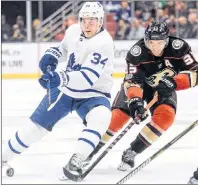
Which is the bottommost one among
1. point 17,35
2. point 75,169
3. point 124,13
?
point 17,35

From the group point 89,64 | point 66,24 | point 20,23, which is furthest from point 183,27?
point 89,64

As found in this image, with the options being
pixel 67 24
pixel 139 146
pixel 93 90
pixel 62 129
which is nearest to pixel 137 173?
pixel 139 146

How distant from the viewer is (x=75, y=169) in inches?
123


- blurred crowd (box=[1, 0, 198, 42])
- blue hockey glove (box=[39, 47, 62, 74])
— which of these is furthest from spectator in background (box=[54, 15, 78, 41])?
blue hockey glove (box=[39, 47, 62, 74])

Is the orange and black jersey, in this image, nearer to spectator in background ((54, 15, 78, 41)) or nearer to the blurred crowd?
the blurred crowd

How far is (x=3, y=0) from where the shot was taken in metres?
10.2

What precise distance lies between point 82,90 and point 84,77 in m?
0.13

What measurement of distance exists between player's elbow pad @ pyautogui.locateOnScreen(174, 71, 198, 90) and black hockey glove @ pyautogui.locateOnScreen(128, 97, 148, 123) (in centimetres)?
21

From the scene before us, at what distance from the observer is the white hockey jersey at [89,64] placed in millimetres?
3178

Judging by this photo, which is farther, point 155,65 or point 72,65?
point 155,65

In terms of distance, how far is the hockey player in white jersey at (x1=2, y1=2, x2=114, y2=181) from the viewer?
10.4 feet

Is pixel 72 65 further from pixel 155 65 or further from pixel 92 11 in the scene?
pixel 155 65

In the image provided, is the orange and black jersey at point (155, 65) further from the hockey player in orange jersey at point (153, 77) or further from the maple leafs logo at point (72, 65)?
the maple leafs logo at point (72, 65)

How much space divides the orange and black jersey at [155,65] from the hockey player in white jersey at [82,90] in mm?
182
